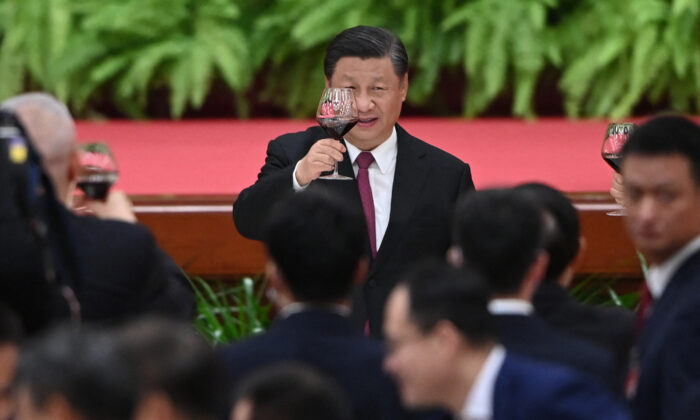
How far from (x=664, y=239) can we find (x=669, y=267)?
0.14ft

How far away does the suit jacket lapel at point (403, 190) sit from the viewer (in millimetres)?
2555

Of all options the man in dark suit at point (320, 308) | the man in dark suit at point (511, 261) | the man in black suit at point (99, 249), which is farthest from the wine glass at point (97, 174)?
the man in dark suit at point (511, 261)

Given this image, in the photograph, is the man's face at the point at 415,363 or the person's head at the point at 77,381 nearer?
the person's head at the point at 77,381

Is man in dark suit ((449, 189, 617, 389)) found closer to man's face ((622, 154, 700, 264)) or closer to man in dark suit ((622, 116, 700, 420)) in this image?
man in dark suit ((622, 116, 700, 420))

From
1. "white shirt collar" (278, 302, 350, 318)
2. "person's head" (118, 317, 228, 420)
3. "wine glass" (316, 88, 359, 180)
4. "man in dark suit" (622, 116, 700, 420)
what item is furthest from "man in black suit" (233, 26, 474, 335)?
"person's head" (118, 317, 228, 420)

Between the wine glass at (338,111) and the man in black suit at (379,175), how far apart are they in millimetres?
128

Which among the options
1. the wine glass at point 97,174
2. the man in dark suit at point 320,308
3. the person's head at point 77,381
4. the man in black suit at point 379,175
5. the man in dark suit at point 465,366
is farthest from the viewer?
the man in black suit at point 379,175

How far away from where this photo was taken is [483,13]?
536cm

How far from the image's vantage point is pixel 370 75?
2.62m

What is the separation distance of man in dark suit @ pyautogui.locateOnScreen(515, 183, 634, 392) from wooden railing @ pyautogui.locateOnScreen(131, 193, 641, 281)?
133 cm

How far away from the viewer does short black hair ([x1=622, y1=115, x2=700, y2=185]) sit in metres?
1.76

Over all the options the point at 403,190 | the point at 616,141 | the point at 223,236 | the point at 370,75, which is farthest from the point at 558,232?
the point at 223,236

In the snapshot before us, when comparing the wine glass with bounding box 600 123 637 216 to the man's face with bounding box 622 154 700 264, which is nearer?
the man's face with bounding box 622 154 700 264

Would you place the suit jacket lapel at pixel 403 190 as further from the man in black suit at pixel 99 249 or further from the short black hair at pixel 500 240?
the short black hair at pixel 500 240
